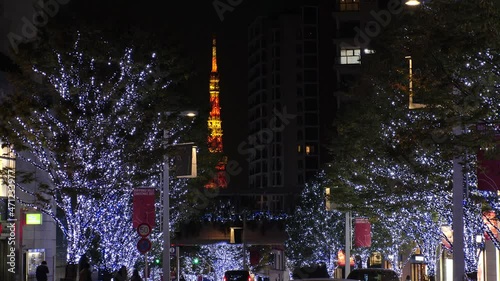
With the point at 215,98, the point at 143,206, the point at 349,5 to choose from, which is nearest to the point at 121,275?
the point at 143,206

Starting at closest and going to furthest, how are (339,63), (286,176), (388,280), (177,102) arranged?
(388,280) → (177,102) → (339,63) → (286,176)

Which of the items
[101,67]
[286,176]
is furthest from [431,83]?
[286,176]

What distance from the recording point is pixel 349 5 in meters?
88.4

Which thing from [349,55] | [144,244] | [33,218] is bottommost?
[144,244]

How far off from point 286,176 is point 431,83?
127585 mm

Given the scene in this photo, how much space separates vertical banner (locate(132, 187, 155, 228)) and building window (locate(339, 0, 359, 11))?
204 feet

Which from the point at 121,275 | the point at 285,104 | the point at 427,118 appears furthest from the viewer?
the point at 285,104

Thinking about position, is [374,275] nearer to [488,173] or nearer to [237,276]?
[488,173]

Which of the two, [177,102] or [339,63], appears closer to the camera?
[177,102]

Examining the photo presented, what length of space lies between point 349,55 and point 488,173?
67.4 m

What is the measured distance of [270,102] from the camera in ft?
516

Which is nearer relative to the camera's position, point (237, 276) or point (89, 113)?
point (89, 113)

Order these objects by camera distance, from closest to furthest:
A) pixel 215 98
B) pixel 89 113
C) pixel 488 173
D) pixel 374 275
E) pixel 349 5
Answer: pixel 488 173, pixel 374 275, pixel 89 113, pixel 349 5, pixel 215 98

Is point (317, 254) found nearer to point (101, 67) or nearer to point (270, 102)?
point (101, 67)
